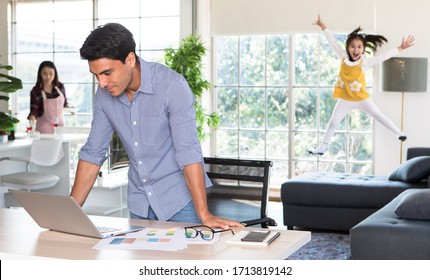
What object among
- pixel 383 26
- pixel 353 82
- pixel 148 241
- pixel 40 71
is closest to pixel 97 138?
pixel 148 241

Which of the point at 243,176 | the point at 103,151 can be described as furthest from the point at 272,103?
the point at 103,151

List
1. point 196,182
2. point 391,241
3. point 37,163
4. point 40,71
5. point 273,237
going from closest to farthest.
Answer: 1. point 273,237
2. point 196,182
3. point 391,241
4. point 37,163
5. point 40,71

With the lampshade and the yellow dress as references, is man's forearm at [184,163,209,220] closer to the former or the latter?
the lampshade

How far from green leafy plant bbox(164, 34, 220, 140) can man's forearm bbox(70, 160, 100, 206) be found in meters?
5.70

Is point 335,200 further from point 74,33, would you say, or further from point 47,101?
point 74,33

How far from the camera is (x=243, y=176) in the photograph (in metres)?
4.00

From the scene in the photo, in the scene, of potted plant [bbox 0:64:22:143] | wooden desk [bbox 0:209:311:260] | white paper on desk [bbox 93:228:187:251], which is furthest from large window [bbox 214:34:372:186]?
white paper on desk [bbox 93:228:187:251]

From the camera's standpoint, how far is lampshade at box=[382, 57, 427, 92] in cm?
826

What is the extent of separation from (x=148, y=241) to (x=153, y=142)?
0.56 m

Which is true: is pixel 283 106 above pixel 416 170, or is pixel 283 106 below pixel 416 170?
above

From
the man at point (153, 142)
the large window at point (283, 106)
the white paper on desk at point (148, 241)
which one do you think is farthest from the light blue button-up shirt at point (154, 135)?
the large window at point (283, 106)

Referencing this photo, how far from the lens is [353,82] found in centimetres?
872

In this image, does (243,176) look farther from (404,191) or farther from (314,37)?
(314,37)

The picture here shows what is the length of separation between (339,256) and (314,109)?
11.8ft
